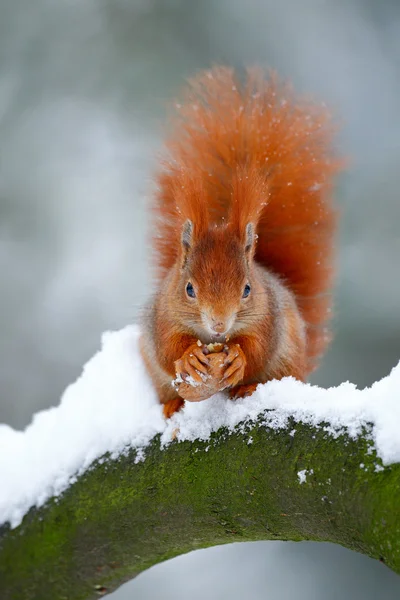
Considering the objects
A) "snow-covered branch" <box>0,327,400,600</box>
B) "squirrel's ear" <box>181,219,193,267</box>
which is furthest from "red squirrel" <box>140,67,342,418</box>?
"snow-covered branch" <box>0,327,400,600</box>

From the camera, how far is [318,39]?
262 centimetres

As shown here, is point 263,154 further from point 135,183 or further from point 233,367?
point 135,183

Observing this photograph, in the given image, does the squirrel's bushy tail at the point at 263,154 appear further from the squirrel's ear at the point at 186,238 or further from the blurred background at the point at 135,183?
the blurred background at the point at 135,183

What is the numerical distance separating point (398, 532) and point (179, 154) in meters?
1.09

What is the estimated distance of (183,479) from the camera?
4.01 ft

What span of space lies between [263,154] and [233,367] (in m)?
0.65

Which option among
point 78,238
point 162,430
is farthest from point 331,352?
point 162,430

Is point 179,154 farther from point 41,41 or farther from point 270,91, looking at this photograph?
point 41,41

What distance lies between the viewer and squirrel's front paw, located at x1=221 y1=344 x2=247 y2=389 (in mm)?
1312

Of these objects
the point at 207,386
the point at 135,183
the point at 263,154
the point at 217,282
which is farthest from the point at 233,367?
the point at 135,183

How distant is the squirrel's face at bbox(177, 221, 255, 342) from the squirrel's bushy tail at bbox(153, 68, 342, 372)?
9.0 inches

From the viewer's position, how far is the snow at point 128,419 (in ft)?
3.33

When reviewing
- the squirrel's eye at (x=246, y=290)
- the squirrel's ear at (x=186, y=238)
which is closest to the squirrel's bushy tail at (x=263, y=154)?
the squirrel's ear at (x=186, y=238)

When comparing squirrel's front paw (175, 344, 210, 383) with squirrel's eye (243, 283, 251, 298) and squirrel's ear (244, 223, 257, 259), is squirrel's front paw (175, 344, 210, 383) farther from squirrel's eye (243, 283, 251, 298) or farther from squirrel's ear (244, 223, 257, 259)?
squirrel's ear (244, 223, 257, 259)
